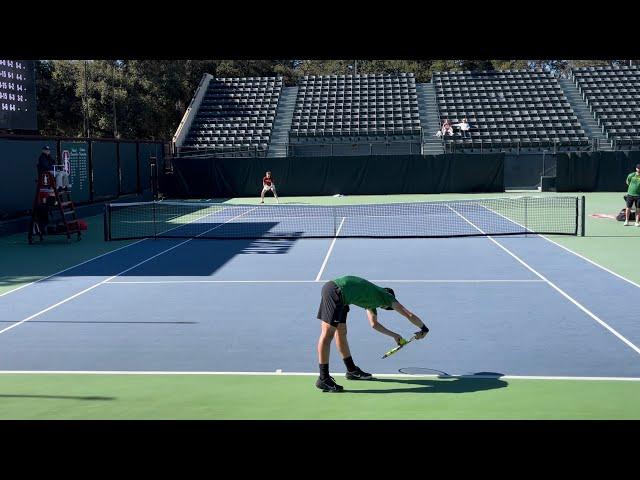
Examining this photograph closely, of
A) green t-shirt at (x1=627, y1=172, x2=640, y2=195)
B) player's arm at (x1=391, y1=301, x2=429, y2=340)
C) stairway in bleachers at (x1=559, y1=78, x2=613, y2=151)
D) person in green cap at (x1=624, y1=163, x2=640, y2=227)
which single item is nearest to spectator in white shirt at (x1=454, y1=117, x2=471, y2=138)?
stairway in bleachers at (x1=559, y1=78, x2=613, y2=151)

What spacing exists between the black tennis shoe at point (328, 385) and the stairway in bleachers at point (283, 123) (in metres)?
43.3

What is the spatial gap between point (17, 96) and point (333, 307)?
64.2 ft

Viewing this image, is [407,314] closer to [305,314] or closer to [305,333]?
[305,333]

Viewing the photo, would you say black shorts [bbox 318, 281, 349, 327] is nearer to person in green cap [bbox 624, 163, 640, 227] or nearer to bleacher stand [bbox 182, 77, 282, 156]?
person in green cap [bbox 624, 163, 640, 227]

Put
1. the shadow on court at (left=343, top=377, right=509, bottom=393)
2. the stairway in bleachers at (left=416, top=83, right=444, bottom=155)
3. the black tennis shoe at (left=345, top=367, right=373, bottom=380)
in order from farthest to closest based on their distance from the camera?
1. the stairway in bleachers at (left=416, top=83, right=444, bottom=155)
2. the black tennis shoe at (left=345, top=367, right=373, bottom=380)
3. the shadow on court at (left=343, top=377, right=509, bottom=393)

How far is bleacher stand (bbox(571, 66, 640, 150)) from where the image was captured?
5116 cm

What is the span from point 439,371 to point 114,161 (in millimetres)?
29668

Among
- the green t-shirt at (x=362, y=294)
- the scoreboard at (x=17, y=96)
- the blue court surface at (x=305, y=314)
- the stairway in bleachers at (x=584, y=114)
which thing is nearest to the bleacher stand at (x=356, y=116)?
the stairway in bleachers at (x=584, y=114)

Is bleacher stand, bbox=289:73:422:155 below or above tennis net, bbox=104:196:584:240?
above

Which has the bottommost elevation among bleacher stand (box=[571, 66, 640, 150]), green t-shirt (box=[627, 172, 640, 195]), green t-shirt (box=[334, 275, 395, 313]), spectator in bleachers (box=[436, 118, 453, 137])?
green t-shirt (box=[334, 275, 395, 313])

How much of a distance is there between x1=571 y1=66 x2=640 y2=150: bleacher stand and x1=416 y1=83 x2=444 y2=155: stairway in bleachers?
10043mm

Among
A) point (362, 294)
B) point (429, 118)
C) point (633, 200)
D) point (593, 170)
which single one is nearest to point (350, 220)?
point (633, 200)

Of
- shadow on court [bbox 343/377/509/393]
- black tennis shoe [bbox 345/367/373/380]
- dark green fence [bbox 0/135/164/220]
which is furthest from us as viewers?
dark green fence [bbox 0/135/164/220]
